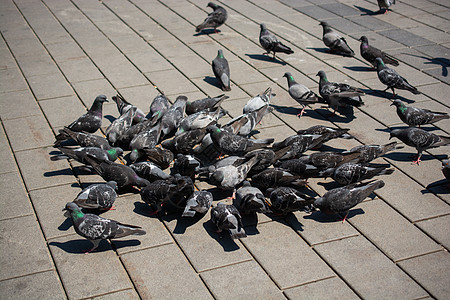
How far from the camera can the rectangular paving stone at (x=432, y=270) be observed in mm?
5289

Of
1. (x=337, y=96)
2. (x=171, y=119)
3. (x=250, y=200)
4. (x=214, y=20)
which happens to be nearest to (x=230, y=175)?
(x=250, y=200)

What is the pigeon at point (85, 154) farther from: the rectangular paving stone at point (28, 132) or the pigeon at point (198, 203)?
the pigeon at point (198, 203)

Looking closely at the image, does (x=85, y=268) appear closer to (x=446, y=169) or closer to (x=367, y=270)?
(x=367, y=270)

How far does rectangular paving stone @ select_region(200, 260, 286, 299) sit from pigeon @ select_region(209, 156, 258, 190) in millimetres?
1239

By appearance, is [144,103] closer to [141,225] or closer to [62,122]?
[62,122]

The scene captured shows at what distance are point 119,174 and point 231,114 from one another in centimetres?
297

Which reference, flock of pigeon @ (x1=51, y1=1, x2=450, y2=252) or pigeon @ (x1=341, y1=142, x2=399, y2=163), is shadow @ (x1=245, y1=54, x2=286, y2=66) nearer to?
flock of pigeon @ (x1=51, y1=1, x2=450, y2=252)

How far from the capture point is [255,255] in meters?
5.77

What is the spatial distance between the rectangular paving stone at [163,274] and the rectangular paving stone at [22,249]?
3.20 feet

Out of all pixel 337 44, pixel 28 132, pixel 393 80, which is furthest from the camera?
pixel 337 44

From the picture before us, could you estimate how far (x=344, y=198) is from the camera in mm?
6176

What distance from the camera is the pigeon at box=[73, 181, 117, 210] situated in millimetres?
6113

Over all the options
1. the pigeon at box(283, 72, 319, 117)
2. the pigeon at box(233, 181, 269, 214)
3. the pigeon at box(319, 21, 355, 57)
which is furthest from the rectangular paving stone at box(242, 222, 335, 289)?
the pigeon at box(319, 21, 355, 57)

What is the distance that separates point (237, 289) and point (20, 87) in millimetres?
6816
